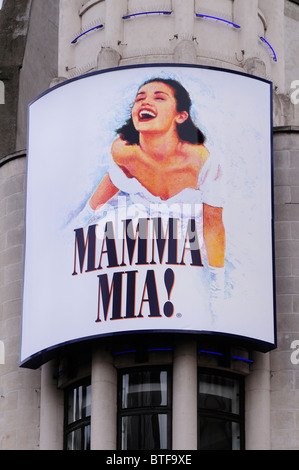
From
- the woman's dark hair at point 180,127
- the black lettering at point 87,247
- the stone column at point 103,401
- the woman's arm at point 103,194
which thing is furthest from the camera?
the woman's dark hair at point 180,127

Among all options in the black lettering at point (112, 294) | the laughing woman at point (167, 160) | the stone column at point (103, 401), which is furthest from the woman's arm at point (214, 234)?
the stone column at point (103, 401)

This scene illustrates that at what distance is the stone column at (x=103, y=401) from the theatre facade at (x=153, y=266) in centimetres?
4

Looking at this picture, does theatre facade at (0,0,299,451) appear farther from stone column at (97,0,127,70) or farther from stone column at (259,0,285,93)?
stone column at (259,0,285,93)

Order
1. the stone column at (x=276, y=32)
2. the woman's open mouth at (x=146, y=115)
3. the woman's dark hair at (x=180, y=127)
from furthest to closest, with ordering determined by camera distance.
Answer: the stone column at (x=276, y=32)
the woman's open mouth at (x=146, y=115)
the woman's dark hair at (x=180, y=127)

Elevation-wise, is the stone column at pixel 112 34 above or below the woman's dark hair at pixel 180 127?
above

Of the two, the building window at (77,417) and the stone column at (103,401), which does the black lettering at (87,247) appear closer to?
the stone column at (103,401)

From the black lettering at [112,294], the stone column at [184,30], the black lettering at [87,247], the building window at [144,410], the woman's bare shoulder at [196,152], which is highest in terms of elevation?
the stone column at [184,30]

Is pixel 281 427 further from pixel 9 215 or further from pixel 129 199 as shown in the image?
pixel 9 215

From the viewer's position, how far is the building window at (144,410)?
4322 centimetres

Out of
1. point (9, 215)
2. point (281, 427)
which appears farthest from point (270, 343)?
point (9, 215)

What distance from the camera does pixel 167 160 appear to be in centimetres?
4509

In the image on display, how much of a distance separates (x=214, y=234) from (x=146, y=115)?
3.96m

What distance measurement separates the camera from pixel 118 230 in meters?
44.2

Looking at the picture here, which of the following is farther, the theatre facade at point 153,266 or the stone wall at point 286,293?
the stone wall at point 286,293
